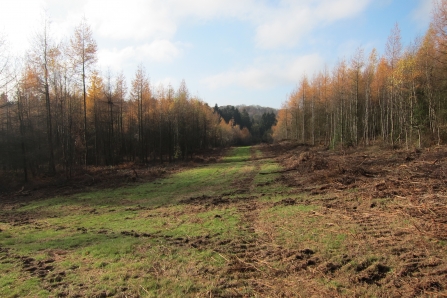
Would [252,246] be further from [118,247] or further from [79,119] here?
[79,119]

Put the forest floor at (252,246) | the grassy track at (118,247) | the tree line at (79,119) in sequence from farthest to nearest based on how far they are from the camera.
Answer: the tree line at (79,119) < the grassy track at (118,247) < the forest floor at (252,246)

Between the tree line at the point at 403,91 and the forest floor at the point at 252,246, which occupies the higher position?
the tree line at the point at 403,91

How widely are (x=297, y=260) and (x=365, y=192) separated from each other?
5744 millimetres

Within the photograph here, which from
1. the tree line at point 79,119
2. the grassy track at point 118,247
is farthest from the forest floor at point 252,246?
the tree line at point 79,119

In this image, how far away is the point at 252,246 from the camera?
5914 millimetres

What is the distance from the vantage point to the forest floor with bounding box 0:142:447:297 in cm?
418

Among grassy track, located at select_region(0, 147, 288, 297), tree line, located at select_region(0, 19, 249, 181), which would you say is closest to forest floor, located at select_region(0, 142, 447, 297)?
grassy track, located at select_region(0, 147, 288, 297)

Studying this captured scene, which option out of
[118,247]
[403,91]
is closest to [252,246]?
[118,247]

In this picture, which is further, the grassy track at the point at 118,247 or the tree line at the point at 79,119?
the tree line at the point at 79,119

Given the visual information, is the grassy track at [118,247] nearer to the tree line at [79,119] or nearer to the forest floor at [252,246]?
the forest floor at [252,246]

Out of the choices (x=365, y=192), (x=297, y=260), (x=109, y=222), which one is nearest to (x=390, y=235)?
(x=297, y=260)

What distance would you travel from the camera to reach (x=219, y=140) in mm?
90312

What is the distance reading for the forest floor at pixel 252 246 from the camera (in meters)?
4.18

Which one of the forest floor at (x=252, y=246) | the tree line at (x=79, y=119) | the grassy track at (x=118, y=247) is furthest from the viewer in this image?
the tree line at (x=79, y=119)
